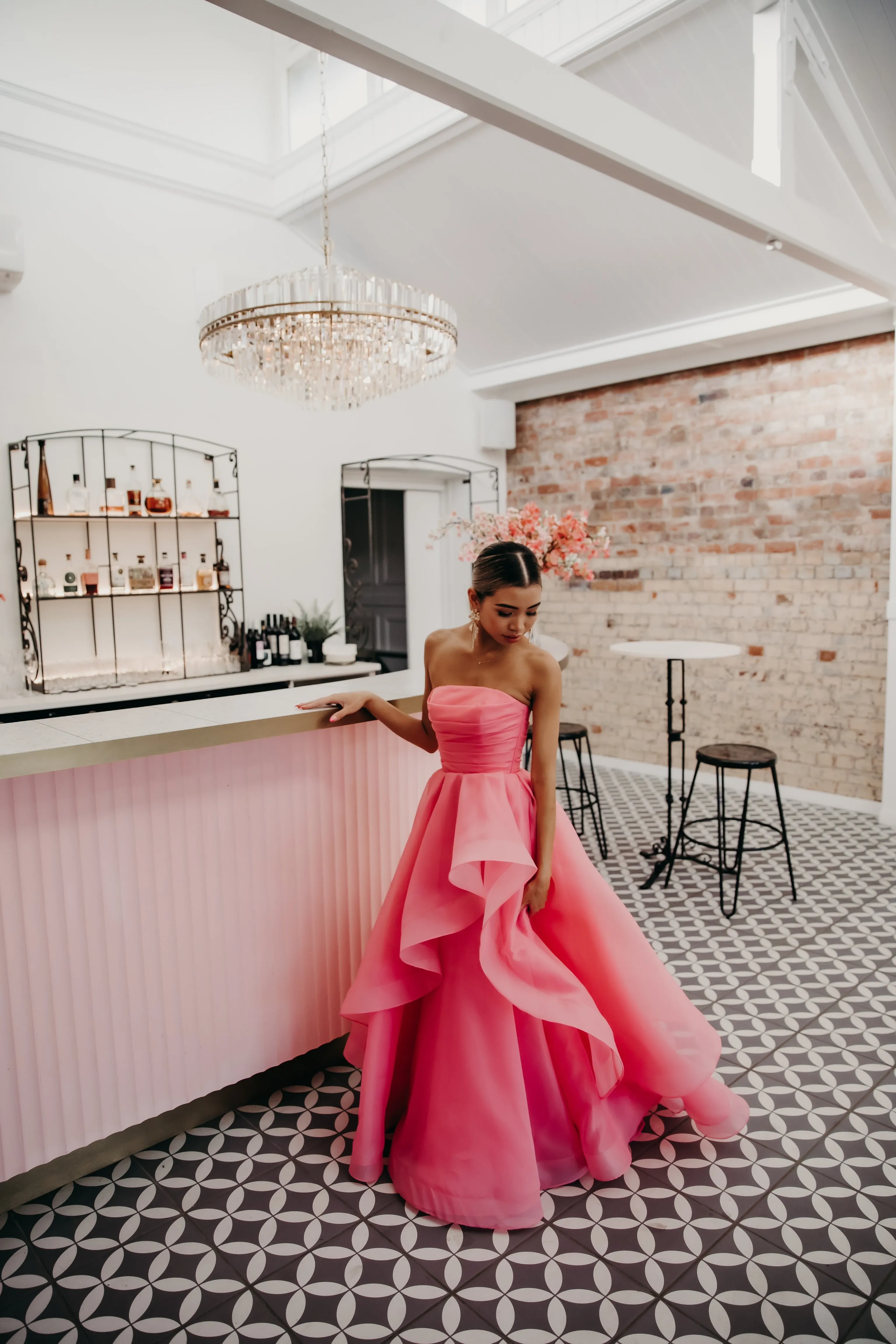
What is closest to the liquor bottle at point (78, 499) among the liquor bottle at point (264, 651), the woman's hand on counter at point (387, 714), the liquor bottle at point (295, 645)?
the liquor bottle at point (264, 651)

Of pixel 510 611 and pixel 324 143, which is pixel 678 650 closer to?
pixel 510 611

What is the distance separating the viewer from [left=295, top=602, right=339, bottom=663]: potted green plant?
571 cm

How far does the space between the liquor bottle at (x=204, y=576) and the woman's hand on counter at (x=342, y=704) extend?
3.02 meters

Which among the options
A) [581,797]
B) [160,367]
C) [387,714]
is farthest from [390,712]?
[160,367]

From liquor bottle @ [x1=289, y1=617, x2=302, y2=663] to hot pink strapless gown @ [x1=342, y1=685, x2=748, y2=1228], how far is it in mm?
3440

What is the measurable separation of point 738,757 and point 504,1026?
7.30 ft

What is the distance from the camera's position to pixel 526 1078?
7.30ft

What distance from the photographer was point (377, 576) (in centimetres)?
684

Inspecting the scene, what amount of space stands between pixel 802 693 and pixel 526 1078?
403 cm

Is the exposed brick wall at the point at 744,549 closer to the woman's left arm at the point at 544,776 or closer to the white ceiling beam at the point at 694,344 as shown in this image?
the white ceiling beam at the point at 694,344

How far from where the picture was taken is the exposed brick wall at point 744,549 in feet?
17.4

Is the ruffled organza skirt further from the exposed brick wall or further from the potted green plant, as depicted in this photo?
the exposed brick wall

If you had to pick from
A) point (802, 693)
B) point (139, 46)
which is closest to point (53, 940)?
point (802, 693)

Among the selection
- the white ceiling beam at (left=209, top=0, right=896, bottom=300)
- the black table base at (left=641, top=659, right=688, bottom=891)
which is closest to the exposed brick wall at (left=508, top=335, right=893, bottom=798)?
the black table base at (left=641, top=659, right=688, bottom=891)
